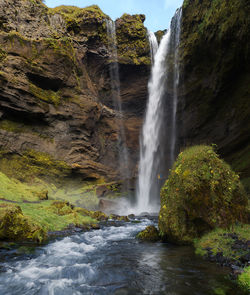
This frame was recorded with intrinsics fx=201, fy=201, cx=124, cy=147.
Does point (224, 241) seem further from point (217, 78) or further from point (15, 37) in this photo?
point (15, 37)

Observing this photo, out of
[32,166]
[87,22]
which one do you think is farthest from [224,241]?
[87,22]

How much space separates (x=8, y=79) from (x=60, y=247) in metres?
21.3

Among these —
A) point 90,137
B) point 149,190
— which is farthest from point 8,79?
point 149,190

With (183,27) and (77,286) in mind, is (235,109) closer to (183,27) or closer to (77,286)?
(183,27)

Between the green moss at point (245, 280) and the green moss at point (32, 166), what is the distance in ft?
72.4

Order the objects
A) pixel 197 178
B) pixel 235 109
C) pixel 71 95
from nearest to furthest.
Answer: pixel 197 178
pixel 235 109
pixel 71 95

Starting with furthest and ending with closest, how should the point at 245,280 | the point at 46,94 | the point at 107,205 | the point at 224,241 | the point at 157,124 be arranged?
the point at 157,124 → the point at 46,94 → the point at 107,205 → the point at 224,241 → the point at 245,280

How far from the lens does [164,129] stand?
2894 cm

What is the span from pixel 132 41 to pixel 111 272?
35564 millimetres

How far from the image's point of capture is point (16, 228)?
7730 mm

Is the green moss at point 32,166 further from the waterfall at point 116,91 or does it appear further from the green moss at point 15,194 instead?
the waterfall at point 116,91

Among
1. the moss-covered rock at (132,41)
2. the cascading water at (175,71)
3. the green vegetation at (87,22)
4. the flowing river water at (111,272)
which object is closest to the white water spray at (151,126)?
the cascading water at (175,71)

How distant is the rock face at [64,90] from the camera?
23.0 metres

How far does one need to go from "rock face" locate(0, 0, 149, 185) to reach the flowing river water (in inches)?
704
